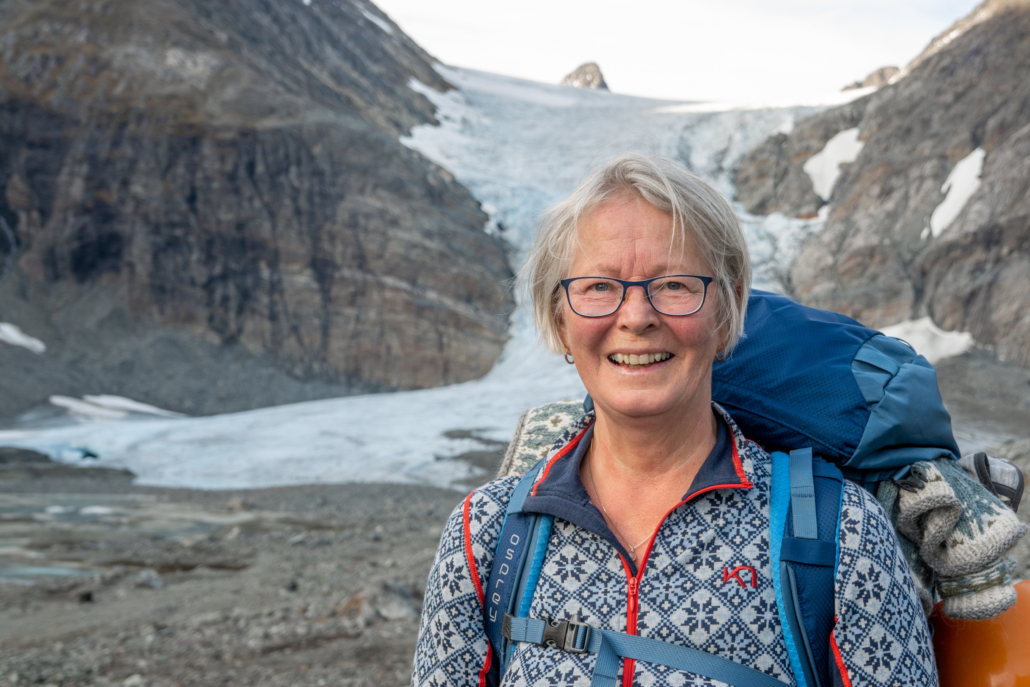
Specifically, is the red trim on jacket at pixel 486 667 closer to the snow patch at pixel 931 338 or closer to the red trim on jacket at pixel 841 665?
the red trim on jacket at pixel 841 665

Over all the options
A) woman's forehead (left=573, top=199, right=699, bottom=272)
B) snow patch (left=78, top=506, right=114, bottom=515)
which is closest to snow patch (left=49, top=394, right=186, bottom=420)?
snow patch (left=78, top=506, right=114, bottom=515)

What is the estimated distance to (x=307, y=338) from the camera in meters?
25.8

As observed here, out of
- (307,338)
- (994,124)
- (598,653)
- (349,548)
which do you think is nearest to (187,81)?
(307,338)

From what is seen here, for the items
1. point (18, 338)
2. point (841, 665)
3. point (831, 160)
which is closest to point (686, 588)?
point (841, 665)

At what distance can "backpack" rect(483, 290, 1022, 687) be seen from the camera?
56.4 inches

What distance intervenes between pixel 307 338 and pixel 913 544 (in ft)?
83.4

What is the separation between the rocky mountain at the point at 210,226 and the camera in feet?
82.5

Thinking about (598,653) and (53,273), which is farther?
(53,273)

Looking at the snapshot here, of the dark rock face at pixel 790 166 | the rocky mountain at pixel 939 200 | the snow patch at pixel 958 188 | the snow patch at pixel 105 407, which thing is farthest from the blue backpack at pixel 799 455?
the dark rock face at pixel 790 166

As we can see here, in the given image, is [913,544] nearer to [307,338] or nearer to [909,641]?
[909,641]

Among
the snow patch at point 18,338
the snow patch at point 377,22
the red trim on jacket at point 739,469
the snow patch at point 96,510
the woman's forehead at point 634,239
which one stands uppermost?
the snow patch at point 377,22

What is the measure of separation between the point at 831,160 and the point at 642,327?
32.0 m

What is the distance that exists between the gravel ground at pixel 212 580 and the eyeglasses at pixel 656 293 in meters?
3.88

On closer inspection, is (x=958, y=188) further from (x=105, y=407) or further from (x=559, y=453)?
(x=559, y=453)
